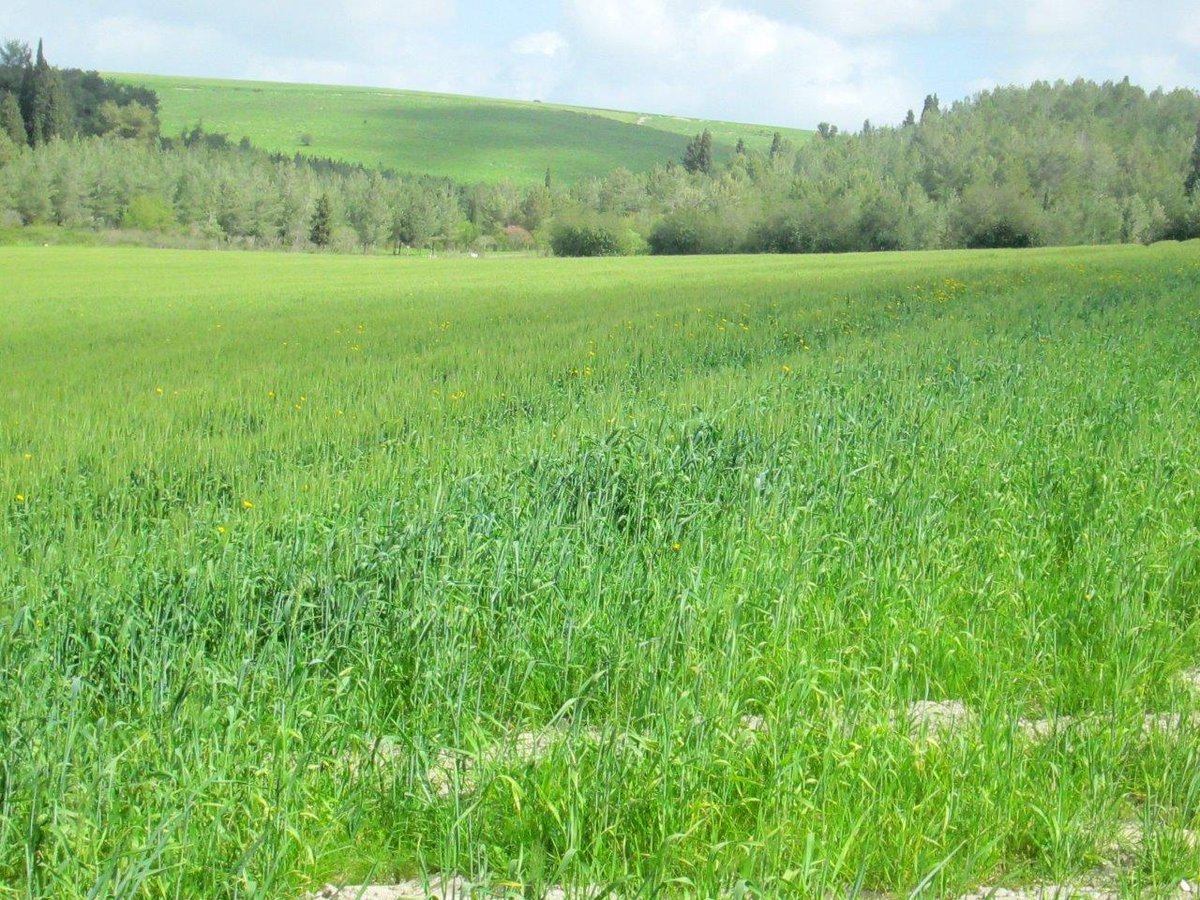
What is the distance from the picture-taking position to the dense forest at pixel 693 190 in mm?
87312

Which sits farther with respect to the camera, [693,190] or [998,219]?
[693,190]

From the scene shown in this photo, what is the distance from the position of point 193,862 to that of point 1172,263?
1476 inches

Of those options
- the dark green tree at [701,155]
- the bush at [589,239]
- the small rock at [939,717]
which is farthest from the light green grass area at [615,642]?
the dark green tree at [701,155]

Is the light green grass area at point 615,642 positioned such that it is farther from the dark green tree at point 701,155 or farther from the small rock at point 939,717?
the dark green tree at point 701,155

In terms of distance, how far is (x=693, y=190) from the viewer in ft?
408

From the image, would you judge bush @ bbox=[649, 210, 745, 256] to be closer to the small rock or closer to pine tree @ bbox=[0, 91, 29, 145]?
pine tree @ bbox=[0, 91, 29, 145]

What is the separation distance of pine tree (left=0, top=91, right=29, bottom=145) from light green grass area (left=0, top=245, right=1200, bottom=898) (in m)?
116

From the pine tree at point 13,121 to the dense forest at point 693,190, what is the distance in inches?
10.3

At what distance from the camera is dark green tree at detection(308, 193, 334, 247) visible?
4195 inches

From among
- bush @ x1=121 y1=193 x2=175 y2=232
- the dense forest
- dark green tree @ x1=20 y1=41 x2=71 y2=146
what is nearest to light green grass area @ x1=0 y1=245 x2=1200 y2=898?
the dense forest

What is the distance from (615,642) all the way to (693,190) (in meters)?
124

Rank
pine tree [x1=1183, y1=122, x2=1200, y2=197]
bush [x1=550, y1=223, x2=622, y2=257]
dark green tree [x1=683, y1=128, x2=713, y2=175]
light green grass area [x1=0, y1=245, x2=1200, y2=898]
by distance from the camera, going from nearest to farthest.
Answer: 1. light green grass area [x1=0, y1=245, x2=1200, y2=898]
2. bush [x1=550, y1=223, x2=622, y2=257]
3. pine tree [x1=1183, y1=122, x2=1200, y2=197]
4. dark green tree [x1=683, y1=128, x2=713, y2=175]

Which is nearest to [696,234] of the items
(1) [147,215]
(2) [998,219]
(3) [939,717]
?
(2) [998,219]

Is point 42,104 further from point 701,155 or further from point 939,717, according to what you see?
point 939,717
